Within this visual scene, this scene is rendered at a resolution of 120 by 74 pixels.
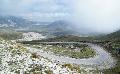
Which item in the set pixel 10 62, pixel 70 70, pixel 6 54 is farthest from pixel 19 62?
pixel 70 70

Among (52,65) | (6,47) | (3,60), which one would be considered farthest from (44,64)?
(6,47)

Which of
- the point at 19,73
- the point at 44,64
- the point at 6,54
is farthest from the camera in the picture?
the point at 6,54

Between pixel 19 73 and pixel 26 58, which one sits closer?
pixel 19 73

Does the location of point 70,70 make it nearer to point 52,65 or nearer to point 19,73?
point 52,65

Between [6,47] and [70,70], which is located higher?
[6,47]

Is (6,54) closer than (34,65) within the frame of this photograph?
No

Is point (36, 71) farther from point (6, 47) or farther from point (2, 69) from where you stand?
point (6, 47)

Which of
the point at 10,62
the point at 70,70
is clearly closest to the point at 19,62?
the point at 10,62

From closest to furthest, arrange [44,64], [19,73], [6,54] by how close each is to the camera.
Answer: [19,73] → [44,64] → [6,54]

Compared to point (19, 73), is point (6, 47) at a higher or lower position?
higher
